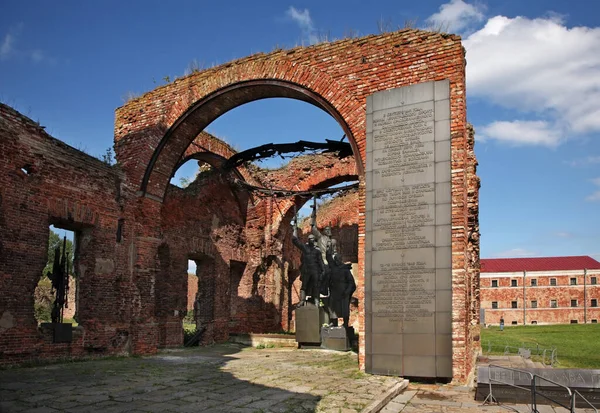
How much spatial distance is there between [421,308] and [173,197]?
8.68 metres

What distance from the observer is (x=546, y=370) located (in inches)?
298

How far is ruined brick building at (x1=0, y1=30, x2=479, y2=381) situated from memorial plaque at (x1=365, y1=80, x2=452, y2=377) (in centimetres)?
21

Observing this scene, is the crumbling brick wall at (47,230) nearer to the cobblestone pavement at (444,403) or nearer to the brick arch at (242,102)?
the brick arch at (242,102)

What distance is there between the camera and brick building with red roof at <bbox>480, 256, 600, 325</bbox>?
154 feet

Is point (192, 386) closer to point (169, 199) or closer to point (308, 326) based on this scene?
point (308, 326)

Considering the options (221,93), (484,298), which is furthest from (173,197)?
(484,298)

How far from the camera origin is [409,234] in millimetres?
8719

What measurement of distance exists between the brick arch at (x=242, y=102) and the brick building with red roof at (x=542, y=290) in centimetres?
4267

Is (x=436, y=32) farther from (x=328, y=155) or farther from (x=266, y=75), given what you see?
(x=328, y=155)

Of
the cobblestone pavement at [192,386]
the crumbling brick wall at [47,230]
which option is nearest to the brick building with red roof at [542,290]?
the cobblestone pavement at [192,386]

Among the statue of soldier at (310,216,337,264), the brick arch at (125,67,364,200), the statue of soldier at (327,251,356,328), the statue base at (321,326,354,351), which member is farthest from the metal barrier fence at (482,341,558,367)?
the brick arch at (125,67,364,200)

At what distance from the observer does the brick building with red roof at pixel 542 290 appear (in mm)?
46938

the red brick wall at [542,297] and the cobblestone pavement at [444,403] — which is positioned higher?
the cobblestone pavement at [444,403]

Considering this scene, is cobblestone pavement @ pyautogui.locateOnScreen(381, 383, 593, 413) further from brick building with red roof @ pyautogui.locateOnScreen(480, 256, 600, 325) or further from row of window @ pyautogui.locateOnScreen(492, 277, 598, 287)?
row of window @ pyautogui.locateOnScreen(492, 277, 598, 287)
